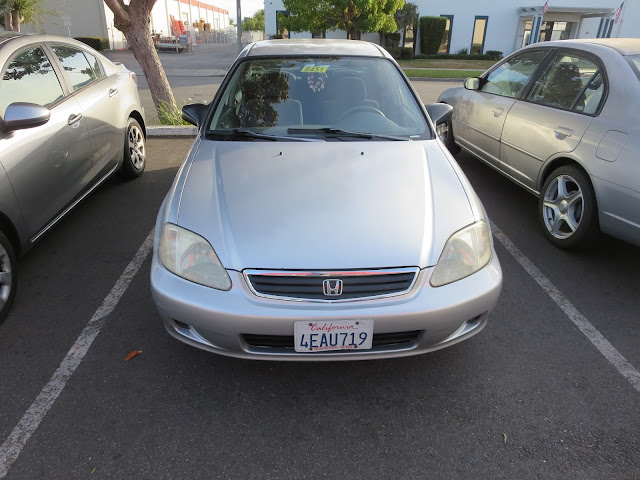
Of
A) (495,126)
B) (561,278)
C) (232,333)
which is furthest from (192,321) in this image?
(495,126)

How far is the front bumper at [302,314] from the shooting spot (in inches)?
78.6

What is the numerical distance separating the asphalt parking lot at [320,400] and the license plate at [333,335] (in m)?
0.40

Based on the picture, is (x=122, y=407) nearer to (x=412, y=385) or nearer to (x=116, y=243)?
(x=412, y=385)

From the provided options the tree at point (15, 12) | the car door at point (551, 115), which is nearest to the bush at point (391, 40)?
the tree at point (15, 12)

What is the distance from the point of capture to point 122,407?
2244 millimetres

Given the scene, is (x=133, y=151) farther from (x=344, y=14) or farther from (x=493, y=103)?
(x=344, y=14)

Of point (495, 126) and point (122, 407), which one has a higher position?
point (495, 126)

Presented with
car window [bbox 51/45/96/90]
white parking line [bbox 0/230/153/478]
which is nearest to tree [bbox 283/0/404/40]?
car window [bbox 51/45/96/90]

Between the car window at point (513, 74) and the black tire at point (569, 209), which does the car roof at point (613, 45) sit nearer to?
the car window at point (513, 74)

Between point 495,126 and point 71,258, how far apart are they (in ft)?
13.5

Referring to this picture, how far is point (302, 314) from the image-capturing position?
198 centimetres

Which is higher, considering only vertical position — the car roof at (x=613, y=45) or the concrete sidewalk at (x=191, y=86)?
the car roof at (x=613, y=45)

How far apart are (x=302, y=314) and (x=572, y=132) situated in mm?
2905

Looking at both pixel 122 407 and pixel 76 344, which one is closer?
pixel 122 407
